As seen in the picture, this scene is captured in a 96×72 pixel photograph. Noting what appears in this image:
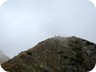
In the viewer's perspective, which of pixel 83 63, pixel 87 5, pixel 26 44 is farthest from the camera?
pixel 83 63

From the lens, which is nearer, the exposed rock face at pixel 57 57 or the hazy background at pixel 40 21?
the hazy background at pixel 40 21

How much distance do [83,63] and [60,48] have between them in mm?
3692

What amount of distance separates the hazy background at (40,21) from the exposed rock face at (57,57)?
2.15 m

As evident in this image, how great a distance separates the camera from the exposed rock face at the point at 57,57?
35.7m

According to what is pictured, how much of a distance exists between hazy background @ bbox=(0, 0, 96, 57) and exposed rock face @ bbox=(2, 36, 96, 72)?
7.04 feet

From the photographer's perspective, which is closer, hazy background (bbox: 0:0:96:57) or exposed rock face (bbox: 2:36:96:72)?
hazy background (bbox: 0:0:96:57)

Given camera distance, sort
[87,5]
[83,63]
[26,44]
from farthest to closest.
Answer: [83,63] < [87,5] < [26,44]

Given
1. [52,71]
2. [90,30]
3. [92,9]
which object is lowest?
[52,71]

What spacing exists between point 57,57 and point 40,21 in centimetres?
644

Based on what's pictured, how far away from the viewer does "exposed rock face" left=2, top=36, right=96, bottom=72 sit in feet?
117

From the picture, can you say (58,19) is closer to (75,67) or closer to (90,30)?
(90,30)

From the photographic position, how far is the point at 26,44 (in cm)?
3391

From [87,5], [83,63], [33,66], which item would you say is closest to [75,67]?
[83,63]

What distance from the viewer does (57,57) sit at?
39281 millimetres
